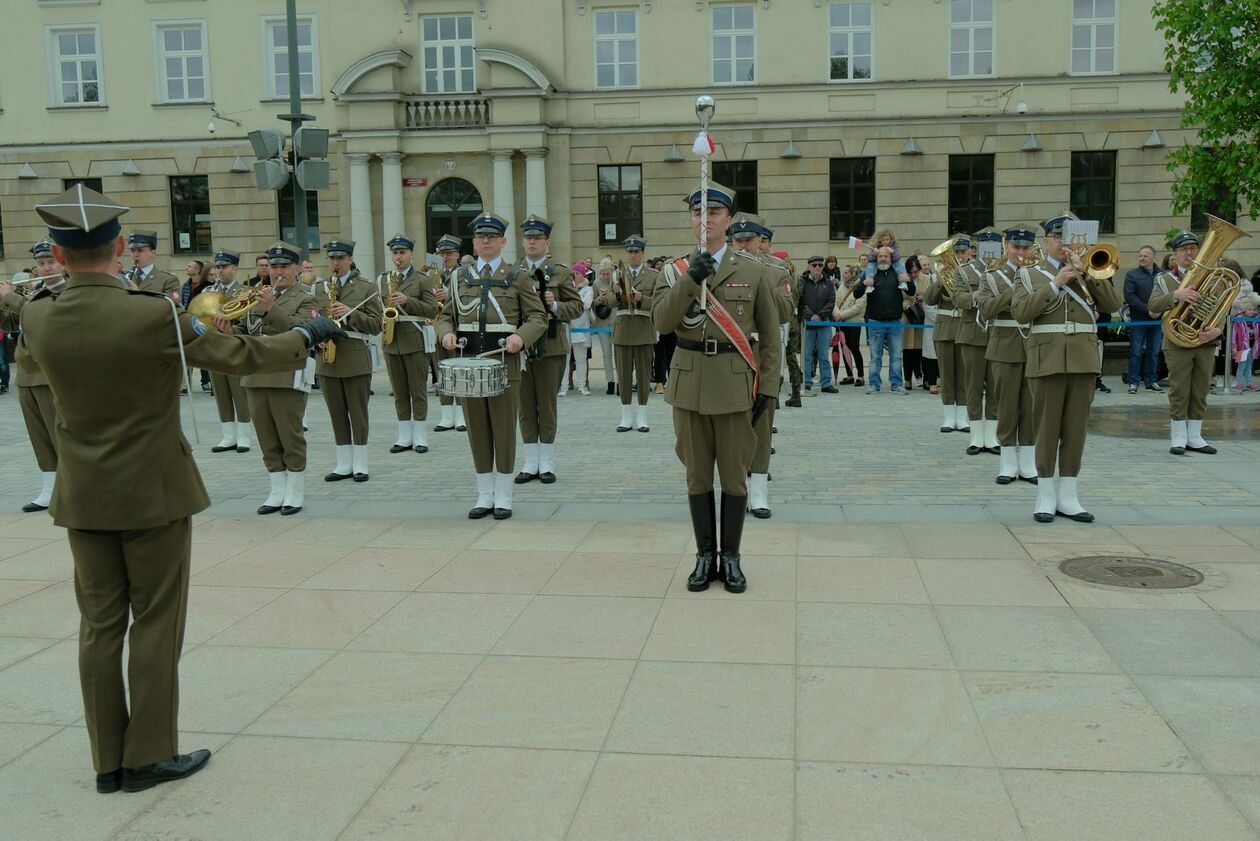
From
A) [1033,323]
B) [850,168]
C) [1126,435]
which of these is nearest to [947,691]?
[1033,323]

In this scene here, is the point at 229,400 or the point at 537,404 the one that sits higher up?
the point at 537,404

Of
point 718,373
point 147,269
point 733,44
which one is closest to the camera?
point 718,373

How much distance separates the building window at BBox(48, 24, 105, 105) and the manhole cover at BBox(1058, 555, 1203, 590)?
99.8 feet

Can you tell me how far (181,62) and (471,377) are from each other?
26012mm

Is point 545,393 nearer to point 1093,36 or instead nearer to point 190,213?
point 1093,36

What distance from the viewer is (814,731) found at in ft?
15.0

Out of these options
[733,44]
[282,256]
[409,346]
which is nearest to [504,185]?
[733,44]

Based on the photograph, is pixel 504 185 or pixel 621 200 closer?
pixel 504 185

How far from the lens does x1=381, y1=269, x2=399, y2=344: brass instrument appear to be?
40.0ft

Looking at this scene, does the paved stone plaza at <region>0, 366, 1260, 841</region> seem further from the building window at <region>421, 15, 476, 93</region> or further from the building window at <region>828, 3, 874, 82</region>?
the building window at <region>421, 15, 476, 93</region>

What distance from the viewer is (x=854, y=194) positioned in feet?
94.6

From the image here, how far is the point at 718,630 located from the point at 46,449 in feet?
21.2

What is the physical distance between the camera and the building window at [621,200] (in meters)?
29.3

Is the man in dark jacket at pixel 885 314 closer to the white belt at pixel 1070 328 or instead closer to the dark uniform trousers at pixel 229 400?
the white belt at pixel 1070 328
